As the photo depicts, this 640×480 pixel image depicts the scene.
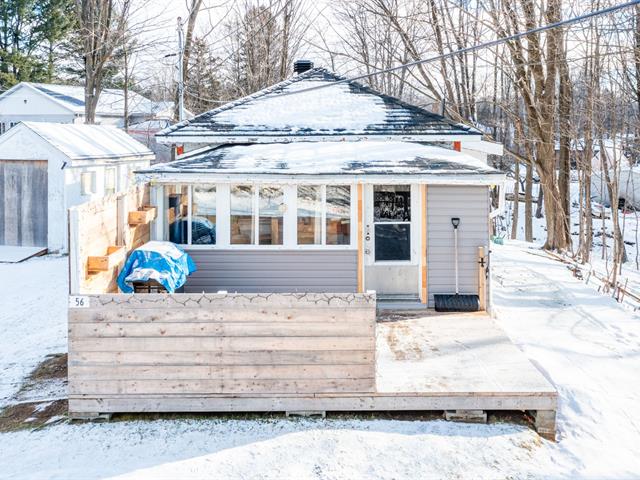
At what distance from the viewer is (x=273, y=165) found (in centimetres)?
934

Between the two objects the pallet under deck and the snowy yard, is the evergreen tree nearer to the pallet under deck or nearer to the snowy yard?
the snowy yard

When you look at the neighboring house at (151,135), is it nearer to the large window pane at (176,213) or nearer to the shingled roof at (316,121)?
the shingled roof at (316,121)

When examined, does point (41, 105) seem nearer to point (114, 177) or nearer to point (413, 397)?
point (114, 177)

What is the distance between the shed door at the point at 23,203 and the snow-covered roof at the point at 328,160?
20.6 ft

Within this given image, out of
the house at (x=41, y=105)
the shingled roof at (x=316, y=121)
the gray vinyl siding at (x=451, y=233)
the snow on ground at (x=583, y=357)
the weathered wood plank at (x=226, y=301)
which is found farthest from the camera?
the house at (x=41, y=105)

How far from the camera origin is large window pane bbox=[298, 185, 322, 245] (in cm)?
950

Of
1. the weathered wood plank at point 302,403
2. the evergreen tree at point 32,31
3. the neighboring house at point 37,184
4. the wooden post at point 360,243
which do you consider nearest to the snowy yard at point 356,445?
the weathered wood plank at point 302,403

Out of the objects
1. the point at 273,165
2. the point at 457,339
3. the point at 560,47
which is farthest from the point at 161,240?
the point at 560,47

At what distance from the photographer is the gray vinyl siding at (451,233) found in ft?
30.6

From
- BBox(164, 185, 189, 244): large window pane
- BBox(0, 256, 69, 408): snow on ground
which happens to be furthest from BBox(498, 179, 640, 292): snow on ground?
BBox(0, 256, 69, 408): snow on ground

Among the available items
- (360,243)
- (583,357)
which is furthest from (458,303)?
(583,357)

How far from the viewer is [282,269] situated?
9.52m

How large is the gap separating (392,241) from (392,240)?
2cm

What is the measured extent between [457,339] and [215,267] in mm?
3855
